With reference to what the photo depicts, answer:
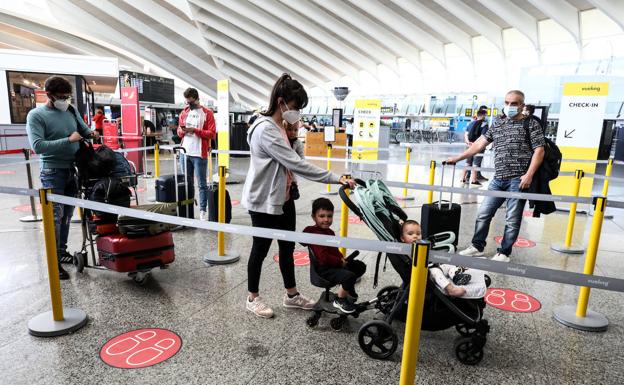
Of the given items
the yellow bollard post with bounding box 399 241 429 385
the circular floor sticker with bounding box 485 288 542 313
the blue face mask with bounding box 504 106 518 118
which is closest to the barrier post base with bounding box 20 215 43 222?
the yellow bollard post with bounding box 399 241 429 385

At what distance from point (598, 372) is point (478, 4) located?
31.4 m

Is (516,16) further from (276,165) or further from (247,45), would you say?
(276,165)

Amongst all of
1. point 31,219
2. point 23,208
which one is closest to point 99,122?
point 23,208

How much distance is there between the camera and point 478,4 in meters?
28.5

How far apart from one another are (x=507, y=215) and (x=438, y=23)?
30173 millimetres

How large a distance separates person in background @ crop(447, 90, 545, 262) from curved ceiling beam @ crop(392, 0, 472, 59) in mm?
26975

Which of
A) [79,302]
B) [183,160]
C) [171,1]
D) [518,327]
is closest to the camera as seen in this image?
[518,327]

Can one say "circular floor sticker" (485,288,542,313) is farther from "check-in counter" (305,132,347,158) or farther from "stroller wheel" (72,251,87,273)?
"check-in counter" (305,132,347,158)

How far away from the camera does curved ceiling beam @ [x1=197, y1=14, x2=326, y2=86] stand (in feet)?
122

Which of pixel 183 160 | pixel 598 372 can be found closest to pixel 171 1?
pixel 183 160

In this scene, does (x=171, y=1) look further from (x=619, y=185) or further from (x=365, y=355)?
(x=365, y=355)

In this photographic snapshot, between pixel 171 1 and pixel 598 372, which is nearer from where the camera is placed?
pixel 598 372

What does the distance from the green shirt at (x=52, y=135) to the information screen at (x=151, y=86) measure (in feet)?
49.0

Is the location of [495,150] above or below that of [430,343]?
above
